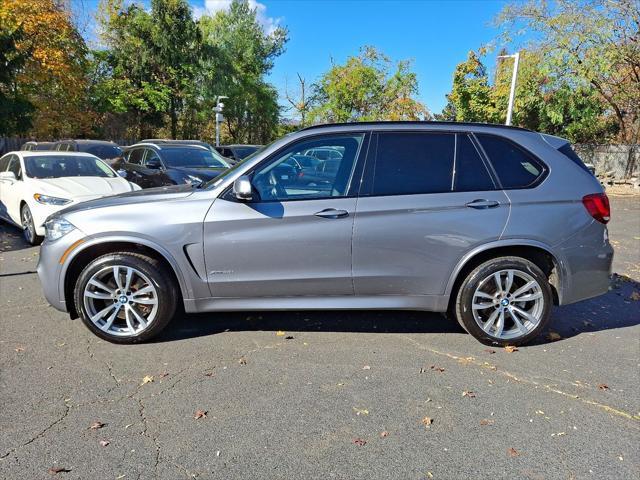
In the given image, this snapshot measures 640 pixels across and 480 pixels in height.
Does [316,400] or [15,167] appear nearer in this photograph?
[316,400]

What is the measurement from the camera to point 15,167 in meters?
8.18

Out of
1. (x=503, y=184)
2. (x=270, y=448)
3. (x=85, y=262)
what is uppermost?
(x=503, y=184)

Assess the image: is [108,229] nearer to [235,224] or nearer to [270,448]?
[235,224]

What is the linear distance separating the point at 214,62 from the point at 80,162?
28147 mm

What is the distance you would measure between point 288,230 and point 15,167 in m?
7.06

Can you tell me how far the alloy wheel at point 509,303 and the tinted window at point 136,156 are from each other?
9546mm

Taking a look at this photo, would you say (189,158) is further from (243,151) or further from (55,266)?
(243,151)

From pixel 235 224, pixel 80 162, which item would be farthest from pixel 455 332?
pixel 80 162

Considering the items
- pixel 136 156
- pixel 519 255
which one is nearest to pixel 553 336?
pixel 519 255

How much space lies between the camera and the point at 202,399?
3070 millimetres

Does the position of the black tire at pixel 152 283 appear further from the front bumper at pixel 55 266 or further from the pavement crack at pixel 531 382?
the pavement crack at pixel 531 382

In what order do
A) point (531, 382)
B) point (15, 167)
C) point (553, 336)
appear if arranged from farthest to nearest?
point (15, 167) < point (553, 336) < point (531, 382)

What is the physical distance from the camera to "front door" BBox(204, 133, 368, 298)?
367 cm

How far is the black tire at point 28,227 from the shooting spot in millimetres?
7317
